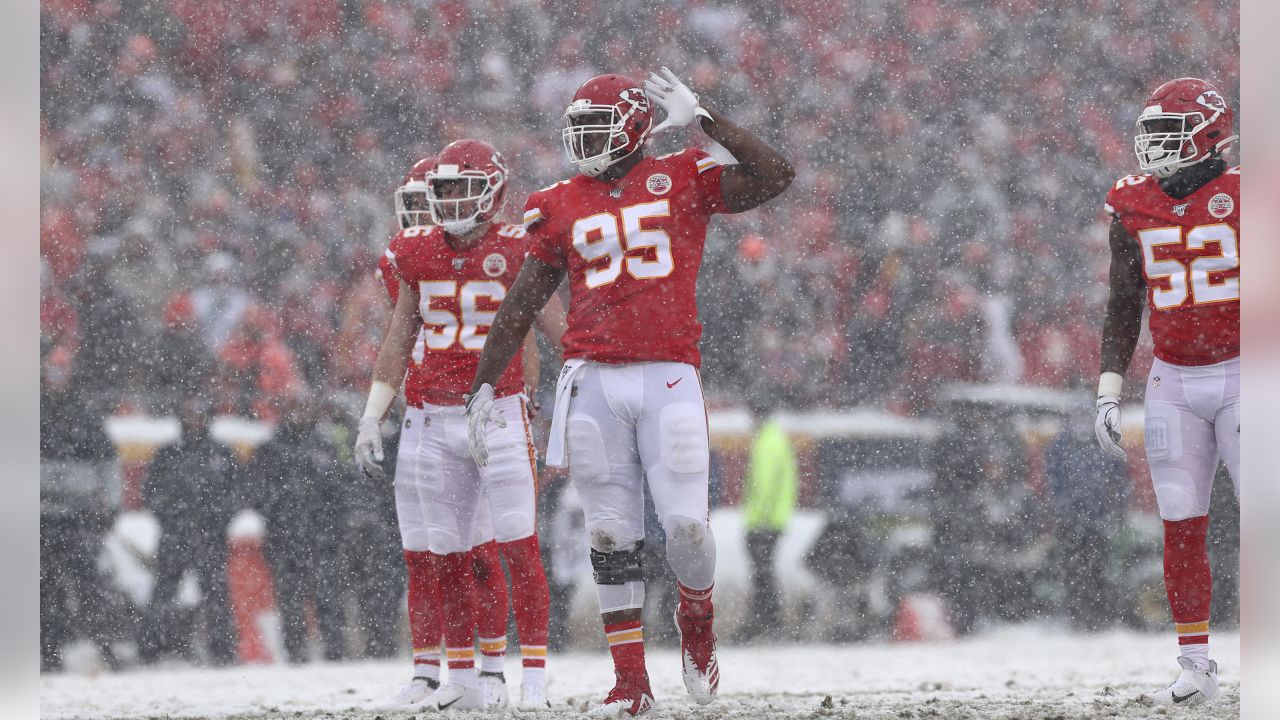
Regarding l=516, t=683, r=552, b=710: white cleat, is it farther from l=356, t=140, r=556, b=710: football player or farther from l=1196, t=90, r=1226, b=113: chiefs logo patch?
l=1196, t=90, r=1226, b=113: chiefs logo patch

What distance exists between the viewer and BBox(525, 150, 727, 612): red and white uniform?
13.2 feet

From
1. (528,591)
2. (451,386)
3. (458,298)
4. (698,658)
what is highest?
(458,298)

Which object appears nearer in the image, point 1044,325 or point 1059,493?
point 1059,493

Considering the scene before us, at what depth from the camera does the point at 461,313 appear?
4781 millimetres

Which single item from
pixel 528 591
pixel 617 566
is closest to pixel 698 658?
pixel 617 566

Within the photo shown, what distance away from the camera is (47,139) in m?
8.00

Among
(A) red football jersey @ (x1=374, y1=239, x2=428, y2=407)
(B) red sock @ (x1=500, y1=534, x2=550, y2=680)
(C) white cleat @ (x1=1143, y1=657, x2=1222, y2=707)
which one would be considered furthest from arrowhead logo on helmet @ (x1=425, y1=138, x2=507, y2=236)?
(C) white cleat @ (x1=1143, y1=657, x2=1222, y2=707)

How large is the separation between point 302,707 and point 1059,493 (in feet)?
11.6

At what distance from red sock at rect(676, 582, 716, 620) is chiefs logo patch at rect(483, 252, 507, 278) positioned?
Result: 3.94 feet

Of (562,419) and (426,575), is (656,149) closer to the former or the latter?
(426,575)

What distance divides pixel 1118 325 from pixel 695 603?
152 centimetres

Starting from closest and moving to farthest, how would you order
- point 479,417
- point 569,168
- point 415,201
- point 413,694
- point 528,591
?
point 479,417 → point 528,591 → point 413,694 → point 415,201 → point 569,168
